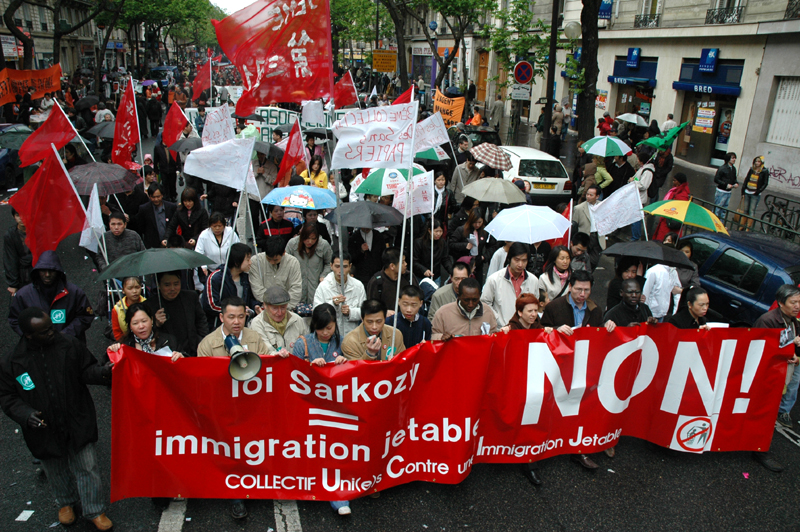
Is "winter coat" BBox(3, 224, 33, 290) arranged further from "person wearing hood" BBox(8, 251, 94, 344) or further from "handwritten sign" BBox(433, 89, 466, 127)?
"handwritten sign" BBox(433, 89, 466, 127)

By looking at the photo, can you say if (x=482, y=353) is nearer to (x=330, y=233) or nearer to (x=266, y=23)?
(x=266, y=23)

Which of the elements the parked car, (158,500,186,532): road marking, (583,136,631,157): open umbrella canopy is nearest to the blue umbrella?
(158,500,186,532): road marking

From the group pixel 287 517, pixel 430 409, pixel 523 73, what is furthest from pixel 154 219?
pixel 523 73

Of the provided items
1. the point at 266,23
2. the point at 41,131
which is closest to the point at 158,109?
the point at 41,131

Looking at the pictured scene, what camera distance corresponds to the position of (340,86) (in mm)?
14000

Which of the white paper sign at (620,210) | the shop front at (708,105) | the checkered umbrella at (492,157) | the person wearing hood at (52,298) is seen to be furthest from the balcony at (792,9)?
the person wearing hood at (52,298)

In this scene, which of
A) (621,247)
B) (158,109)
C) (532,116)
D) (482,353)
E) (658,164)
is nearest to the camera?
(482,353)

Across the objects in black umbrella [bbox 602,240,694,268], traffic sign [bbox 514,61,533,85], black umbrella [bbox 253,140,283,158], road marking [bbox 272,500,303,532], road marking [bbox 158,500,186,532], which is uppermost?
traffic sign [bbox 514,61,533,85]

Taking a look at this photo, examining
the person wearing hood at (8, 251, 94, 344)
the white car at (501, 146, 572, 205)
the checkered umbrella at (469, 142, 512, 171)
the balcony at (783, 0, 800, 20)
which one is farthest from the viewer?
the balcony at (783, 0, 800, 20)

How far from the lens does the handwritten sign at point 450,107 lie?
→ 14.6 meters

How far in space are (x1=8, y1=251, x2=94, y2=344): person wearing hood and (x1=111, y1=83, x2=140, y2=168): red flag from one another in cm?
443

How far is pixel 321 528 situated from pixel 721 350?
3516 millimetres

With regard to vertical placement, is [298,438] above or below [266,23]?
below

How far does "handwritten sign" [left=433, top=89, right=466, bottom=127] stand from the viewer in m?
14.6
